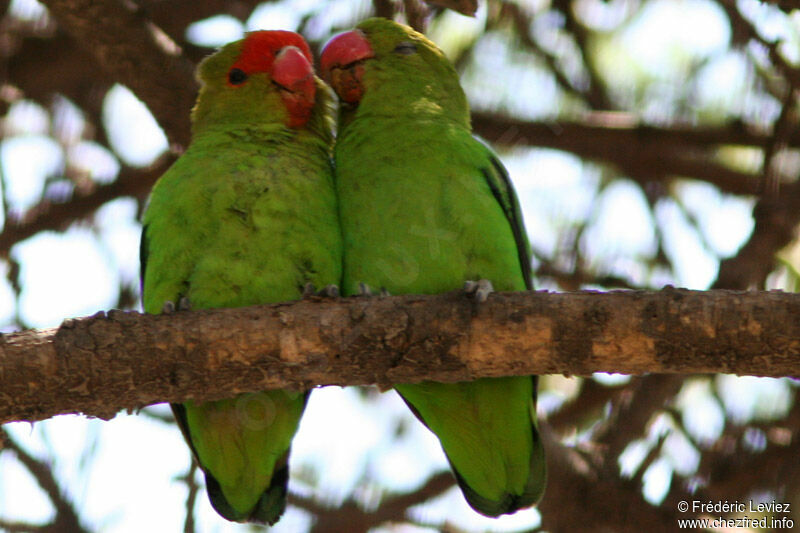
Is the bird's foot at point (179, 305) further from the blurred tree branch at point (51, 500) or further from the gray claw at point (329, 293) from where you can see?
the blurred tree branch at point (51, 500)

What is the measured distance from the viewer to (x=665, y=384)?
419cm

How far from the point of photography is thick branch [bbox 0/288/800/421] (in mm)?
2811

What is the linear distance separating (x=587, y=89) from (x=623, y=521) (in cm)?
241

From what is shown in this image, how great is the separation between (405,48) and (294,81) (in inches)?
22.5

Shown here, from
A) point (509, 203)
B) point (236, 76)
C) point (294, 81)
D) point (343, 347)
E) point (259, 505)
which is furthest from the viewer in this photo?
point (236, 76)

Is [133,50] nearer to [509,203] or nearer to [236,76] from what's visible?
[236,76]

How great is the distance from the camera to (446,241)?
11.2ft

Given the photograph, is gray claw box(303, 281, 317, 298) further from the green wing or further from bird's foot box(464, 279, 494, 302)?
the green wing

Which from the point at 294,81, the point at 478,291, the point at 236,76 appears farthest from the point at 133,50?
the point at 478,291

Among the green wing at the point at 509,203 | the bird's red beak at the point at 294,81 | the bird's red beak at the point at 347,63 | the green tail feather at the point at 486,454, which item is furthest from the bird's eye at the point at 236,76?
the green tail feather at the point at 486,454

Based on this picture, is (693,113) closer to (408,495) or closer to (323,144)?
(323,144)

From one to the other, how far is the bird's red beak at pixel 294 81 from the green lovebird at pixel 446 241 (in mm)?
235

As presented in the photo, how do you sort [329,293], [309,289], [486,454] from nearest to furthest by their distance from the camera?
[329,293]
[309,289]
[486,454]

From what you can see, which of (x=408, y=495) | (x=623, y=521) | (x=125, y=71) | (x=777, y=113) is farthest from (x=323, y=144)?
(x=777, y=113)
